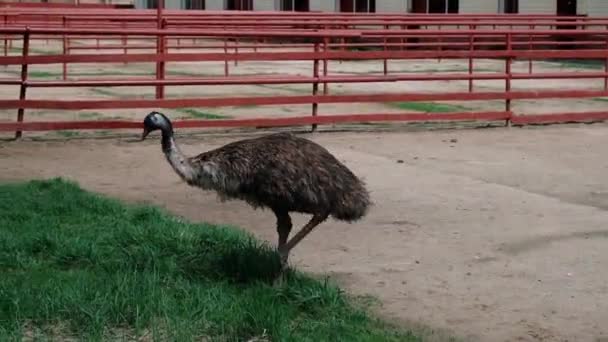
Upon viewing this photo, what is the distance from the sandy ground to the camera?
6750 millimetres

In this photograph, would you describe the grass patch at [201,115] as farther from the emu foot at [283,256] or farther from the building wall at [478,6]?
the building wall at [478,6]

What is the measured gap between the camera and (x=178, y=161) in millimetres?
6875

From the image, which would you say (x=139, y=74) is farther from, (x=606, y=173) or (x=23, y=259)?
(x=23, y=259)

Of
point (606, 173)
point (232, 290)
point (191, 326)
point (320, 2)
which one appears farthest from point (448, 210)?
point (320, 2)

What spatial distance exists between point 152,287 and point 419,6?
30.0m

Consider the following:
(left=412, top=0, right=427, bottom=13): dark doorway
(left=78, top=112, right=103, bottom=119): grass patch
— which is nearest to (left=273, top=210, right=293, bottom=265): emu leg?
(left=78, top=112, right=103, bottom=119): grass patch

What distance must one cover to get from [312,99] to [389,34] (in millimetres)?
1442

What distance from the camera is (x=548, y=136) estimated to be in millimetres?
14828

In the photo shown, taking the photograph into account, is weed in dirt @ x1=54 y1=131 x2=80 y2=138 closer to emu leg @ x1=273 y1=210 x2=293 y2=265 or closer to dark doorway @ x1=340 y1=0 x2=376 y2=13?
emu leg @ x1=273 y1=210 x2=293 y2=265

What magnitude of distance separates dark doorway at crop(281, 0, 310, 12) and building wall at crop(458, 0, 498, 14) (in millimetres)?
6138

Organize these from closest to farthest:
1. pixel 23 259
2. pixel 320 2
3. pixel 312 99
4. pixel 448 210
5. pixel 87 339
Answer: pixel 87 339, pixel 23 259, pixel 448 210, pixel 312 99, pixel 320 2

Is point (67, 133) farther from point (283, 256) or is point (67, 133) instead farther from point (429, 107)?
point (283, 256)

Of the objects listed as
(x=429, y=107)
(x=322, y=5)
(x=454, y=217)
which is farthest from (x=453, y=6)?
(x=454, y=217)

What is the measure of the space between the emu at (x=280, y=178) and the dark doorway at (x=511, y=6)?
26940mm
